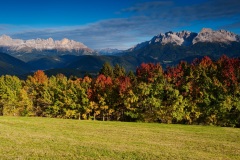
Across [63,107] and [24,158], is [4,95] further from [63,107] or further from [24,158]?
[24,158]

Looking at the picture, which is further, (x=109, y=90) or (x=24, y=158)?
(x=109, y=90)

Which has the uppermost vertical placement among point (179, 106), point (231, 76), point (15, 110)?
point (231, 76)

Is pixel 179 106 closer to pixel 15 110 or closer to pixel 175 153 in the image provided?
pixel 175 153

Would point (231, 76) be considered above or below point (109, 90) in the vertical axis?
above

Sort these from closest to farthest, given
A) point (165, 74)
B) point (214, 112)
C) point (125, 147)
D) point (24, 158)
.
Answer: point (24, 158) < point (125, 147) < point (214, 112) < point (165, 74)

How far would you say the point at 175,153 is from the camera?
24.6m

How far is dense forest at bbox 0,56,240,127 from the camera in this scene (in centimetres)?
5631

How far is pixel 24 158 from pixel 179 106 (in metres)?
42.4

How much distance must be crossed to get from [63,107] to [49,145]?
48.2 meters

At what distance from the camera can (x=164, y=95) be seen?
59.4 meters

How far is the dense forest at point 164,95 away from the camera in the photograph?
2217 inches

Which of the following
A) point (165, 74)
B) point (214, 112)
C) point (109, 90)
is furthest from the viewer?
point (109, 90)

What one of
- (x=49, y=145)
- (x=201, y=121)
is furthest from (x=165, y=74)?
(x=49, y=145)

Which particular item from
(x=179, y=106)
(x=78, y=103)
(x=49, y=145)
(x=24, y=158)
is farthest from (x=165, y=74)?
(x=24, y=158)
